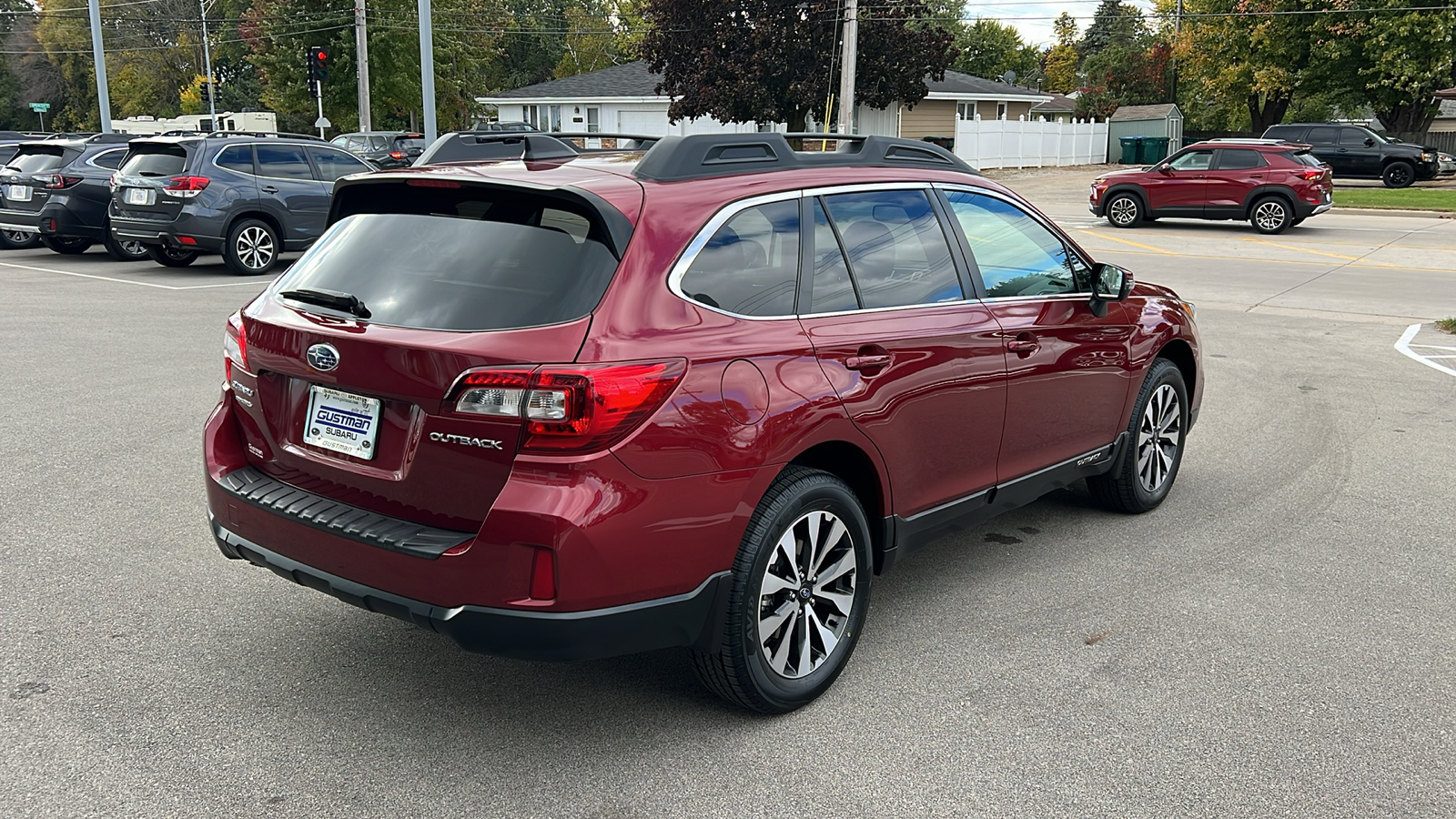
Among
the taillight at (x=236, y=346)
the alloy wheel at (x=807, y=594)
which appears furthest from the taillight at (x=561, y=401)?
the taillight at (x=236, y=346)

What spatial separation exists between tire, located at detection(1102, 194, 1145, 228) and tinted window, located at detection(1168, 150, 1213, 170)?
99 centimetres

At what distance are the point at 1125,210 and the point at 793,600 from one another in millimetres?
22554

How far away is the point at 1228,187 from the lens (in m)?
23.0

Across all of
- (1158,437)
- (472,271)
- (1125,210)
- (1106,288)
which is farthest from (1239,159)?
(472,271)

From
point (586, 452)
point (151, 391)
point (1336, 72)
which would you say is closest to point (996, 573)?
point (586, 452)

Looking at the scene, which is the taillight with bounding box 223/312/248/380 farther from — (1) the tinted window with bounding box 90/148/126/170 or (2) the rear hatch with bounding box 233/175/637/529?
(1) the tinted window with bounding box 90/148/126/170

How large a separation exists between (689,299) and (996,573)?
227cm

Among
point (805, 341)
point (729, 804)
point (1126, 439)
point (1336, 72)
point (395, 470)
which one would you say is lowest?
point (729, 804)

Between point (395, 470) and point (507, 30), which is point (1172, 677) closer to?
point (395, 470)

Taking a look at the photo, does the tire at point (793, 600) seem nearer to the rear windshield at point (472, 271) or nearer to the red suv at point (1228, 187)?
the rear windshield at point (472, 271)

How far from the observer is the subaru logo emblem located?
11.4ft

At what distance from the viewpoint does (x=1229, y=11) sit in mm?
→ 44031

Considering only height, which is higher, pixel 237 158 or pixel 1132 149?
pixel 1132 149

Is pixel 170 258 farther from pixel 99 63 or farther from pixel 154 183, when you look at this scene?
pixel 99 63
